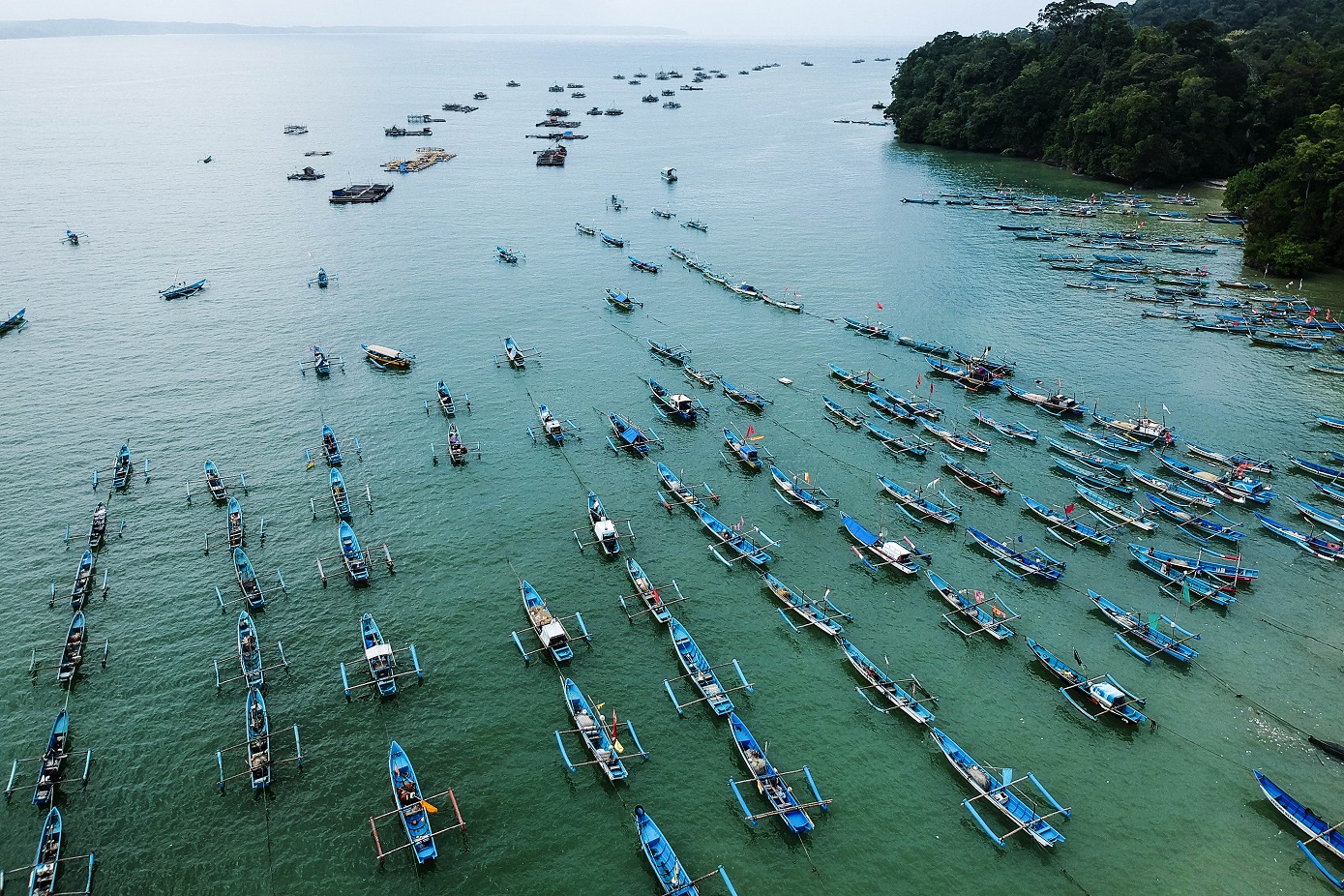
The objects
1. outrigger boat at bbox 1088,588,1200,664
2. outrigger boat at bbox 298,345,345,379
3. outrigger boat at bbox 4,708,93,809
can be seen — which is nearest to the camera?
outrigger boat at bbox 4,708,93,809

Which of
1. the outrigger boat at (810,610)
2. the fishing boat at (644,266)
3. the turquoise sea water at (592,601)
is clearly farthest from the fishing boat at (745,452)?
the fishing boat at (644,266)

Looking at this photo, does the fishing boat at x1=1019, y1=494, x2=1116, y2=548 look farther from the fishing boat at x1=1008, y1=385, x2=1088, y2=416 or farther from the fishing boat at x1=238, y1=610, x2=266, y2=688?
the fishing boat at x1=238, y1=610, x2=266, y2=688

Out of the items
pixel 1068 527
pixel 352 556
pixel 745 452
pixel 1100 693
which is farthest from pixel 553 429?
pixel 1100 693

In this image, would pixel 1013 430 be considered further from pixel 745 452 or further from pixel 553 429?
pixel 553 429

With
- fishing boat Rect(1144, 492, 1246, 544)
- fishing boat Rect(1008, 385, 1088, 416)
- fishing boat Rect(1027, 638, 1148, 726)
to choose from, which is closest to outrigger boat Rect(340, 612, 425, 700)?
fishing boat Rect(1027, 638, 1148, 726)

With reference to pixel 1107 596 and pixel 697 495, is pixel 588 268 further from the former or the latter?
pixel 1107 596

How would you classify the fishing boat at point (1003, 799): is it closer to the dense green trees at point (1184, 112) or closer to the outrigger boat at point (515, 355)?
the outrigger boat at point (515, 355)

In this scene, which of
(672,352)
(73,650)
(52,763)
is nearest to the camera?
(52,763)
